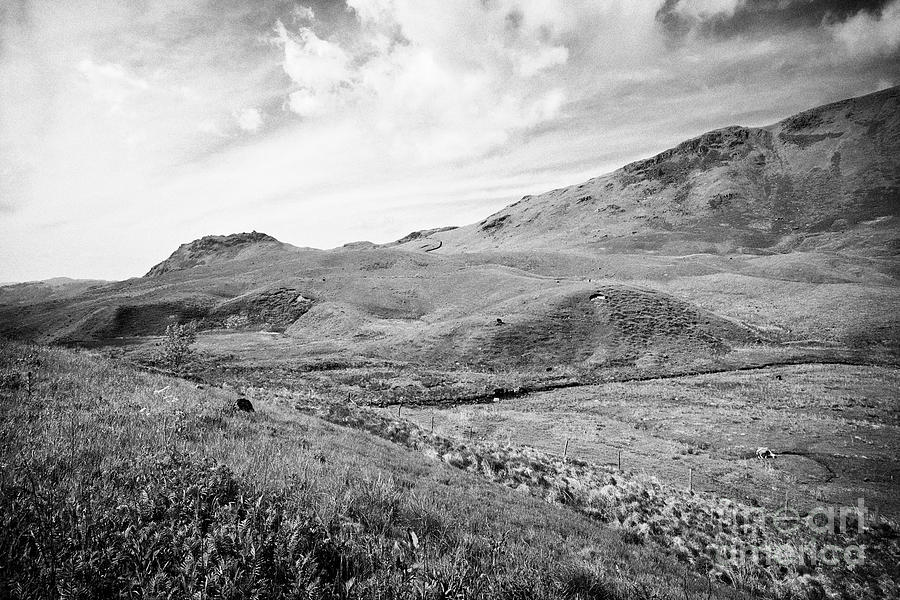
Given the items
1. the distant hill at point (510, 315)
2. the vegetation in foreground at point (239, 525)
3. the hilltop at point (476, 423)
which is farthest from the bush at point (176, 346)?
the vegetation in foreground at point (239, 525)

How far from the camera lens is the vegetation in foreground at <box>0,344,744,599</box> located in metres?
3.07

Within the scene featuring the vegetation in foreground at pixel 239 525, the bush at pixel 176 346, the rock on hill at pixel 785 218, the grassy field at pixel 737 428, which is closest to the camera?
the vegetation in foreground at pixel 239 525

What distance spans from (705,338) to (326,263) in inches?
3508

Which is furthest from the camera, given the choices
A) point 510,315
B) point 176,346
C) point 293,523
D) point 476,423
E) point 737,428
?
point 510,315

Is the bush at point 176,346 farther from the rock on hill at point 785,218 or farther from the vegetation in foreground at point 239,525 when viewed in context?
the rock on hill at point 785,218

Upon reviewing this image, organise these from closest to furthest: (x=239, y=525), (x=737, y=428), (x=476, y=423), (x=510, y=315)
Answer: (x=239, y=525) → (x=737, y=428) → (x=476, y=423) → (x=510, y=315)

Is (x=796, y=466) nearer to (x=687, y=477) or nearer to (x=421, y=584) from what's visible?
(x=687, y=477)

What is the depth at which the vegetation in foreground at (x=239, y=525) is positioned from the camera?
3.07 m

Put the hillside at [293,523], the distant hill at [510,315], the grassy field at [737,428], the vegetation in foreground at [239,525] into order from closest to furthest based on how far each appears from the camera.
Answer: the vegetation in foreground at [239,525], the hillside at [293,523], the grassy field at [737,428], the distant hill at [510,315]

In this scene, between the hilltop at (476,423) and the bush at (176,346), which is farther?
the bush at (176,346)

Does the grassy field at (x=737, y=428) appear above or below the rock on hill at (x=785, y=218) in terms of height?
below

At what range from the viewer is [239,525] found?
3.65 meters

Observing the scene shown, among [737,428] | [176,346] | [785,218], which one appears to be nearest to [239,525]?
[737,428]

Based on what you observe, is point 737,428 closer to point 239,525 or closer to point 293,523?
point 293,523
